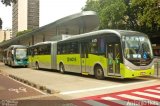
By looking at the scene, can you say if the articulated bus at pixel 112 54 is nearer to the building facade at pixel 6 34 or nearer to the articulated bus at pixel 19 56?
the articulated bus at pixel 19 56

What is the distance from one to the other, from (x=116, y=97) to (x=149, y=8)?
25157mm

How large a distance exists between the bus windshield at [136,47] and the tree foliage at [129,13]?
16680 millimetres

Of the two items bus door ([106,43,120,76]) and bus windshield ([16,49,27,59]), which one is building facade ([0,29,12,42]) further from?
bus door ([106,43,120,76])

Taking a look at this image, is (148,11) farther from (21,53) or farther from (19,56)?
(19,56)

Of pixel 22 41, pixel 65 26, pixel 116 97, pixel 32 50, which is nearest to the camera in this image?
pixel 116 97

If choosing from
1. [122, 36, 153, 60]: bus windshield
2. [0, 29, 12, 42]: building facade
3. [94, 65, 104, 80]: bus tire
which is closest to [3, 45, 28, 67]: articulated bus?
[94, 65, 104, 80]: bus tire

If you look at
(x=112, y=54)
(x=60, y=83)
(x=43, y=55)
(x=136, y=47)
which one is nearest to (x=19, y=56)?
(x=43, y=55)

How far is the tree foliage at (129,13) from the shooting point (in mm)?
34625

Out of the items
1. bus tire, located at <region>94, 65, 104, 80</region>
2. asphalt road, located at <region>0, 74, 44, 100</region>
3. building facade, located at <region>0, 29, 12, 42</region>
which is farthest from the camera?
building facade, located at <region>0, 29, 12, 42</region>

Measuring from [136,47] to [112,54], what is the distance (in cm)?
142

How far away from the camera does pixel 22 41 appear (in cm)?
6184

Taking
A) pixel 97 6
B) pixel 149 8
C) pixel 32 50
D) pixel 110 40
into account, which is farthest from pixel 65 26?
pixel 110 40

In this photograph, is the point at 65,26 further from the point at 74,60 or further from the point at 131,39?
the point at 131,39

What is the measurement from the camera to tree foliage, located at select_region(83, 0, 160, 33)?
34625 millimetres
